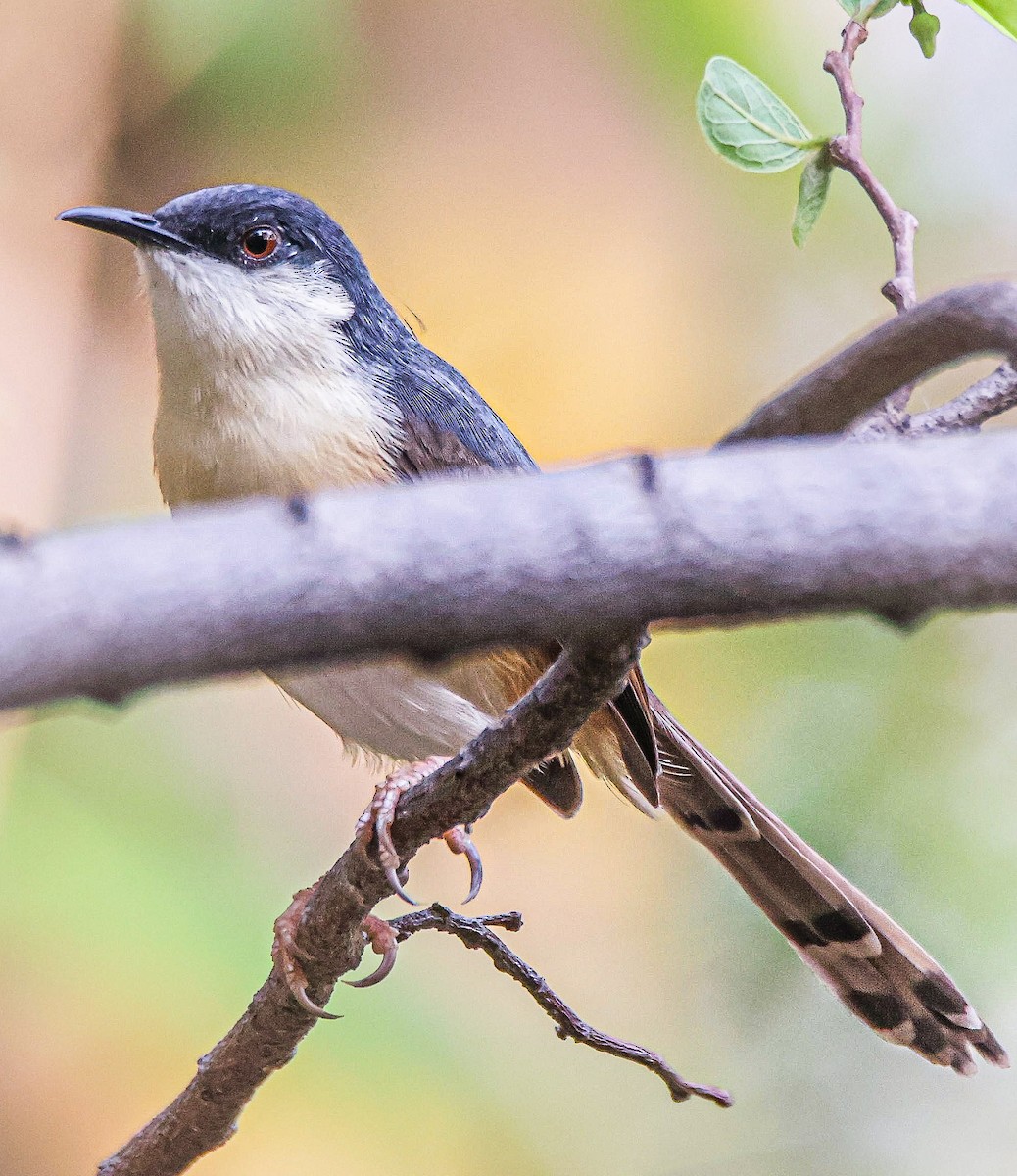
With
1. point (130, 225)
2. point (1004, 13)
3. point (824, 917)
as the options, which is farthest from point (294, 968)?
point (1004, 13)

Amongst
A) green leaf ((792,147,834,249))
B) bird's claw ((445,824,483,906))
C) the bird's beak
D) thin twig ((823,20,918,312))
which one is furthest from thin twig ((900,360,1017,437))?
the bird's beak

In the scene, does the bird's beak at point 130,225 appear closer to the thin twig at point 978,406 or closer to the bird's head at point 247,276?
the bird's head at point 247,276

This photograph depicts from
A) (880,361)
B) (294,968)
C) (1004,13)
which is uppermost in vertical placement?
(1004,13)

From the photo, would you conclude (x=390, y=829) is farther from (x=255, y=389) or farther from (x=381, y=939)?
(x=255, y=389)

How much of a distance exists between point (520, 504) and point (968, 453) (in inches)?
7.8

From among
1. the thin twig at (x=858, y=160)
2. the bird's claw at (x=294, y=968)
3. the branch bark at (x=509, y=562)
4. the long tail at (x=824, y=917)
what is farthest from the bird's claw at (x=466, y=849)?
the branch bark at (x=509, y=562)

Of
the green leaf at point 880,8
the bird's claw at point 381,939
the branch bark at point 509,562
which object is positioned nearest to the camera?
the branch bark at point 509,562

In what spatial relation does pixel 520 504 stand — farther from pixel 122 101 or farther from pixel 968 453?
pixel 122 101

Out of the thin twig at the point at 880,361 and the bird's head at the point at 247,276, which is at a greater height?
the thin twig at the point at 880,361

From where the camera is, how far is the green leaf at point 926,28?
1617 mm

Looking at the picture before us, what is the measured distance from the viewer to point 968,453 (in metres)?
0.60

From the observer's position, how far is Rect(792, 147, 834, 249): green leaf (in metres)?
1.75

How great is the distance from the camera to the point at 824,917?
227 cm

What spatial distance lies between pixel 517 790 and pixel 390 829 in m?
1.77
